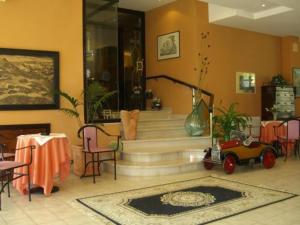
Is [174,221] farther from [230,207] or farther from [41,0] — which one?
[41,0]

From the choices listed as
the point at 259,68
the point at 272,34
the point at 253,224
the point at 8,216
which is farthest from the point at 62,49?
the point at 272,34

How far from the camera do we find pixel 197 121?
25.1 ft

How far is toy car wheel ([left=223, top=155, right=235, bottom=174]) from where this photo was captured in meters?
5.84

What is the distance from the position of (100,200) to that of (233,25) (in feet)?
20.9

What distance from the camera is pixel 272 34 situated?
10.2m

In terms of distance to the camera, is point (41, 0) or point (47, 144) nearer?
point (47, 144)

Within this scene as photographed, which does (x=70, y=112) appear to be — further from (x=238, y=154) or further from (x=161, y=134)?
(x=238, y=154)

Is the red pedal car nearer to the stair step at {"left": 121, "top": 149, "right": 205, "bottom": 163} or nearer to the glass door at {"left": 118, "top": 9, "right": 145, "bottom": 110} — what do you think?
the stair step at {"left": 121, "top": 149, "right": 205, "bottom": 163}

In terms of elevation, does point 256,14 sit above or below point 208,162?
above

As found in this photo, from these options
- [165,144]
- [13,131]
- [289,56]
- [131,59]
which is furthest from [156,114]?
[289,56]

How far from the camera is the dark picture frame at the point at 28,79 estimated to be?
5836 millimetres

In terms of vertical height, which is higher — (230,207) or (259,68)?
(259,68)

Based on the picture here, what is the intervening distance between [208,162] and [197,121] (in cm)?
168

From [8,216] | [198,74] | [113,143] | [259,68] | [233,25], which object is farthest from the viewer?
[259,68]
